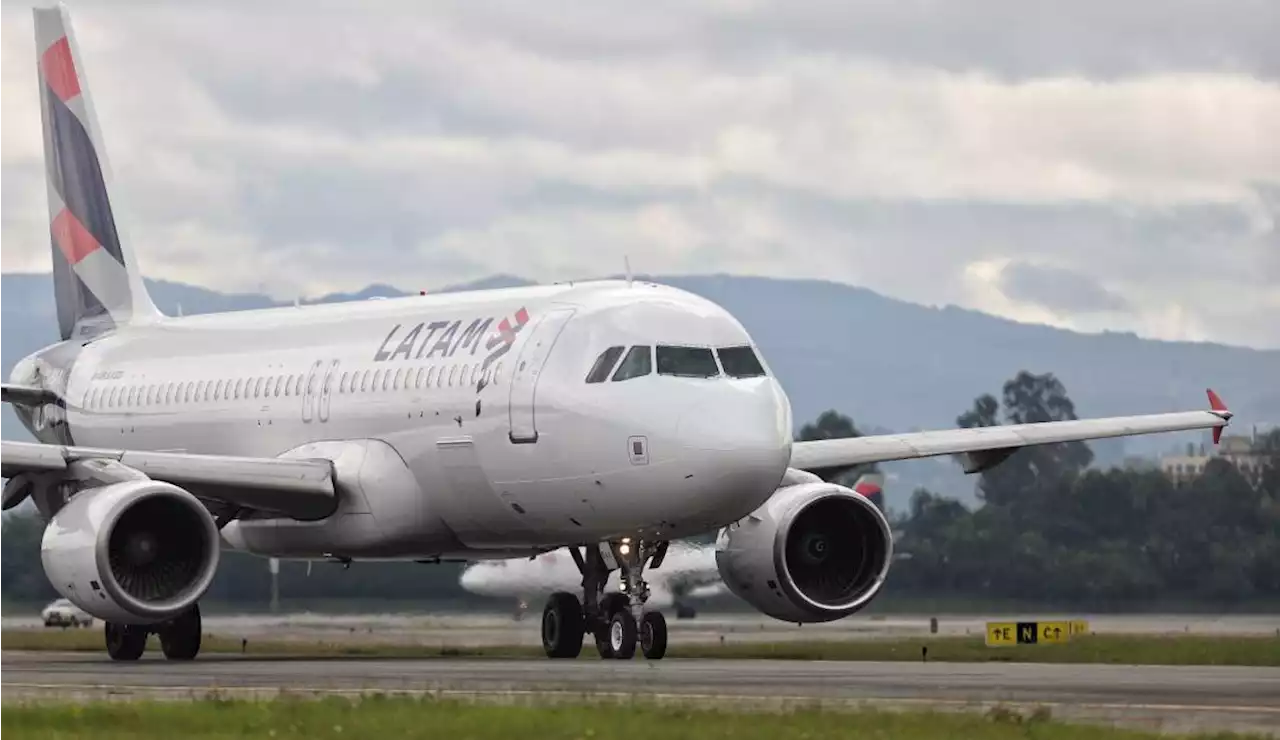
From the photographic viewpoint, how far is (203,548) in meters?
35.1

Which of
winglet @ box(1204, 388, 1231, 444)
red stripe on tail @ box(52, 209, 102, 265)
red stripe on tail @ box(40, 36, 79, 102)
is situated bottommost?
winglet @ box(1204, 388, 1231, 444)

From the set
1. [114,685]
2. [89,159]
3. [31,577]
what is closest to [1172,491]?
[31,577]

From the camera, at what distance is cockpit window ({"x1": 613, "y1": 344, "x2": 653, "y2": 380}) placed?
33875mm

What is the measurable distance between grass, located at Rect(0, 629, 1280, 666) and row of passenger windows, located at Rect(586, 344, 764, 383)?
16.7 feet

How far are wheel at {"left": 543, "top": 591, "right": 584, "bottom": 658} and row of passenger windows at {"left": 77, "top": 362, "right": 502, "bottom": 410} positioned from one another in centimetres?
322

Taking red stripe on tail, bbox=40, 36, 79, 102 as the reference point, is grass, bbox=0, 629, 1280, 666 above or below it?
below

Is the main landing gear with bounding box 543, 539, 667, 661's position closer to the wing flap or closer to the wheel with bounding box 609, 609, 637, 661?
the wheel with bounding box 609, 609, 637, 661

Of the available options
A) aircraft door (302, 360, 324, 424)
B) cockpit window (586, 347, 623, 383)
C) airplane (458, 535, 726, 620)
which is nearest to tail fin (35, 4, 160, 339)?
Answer: aircraft door (302, 360, 324, 424)

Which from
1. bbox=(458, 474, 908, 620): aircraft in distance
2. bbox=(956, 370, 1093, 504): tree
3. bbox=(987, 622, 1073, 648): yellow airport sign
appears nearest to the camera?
bbox=(987, 622, 1073, 648): yellow airport sign

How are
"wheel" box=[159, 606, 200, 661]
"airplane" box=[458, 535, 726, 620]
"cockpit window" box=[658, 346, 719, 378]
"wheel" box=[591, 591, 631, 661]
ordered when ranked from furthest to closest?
"airplane" box=[458, 535, 726, 620] → "wheel" box=[159, 606, 200, 661] → "wheel" box=[591, 591, 631, 661] → "cockpit window" box=[658, 346, 719, 378]

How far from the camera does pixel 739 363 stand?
112ft

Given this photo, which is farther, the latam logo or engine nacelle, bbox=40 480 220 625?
the latam logo

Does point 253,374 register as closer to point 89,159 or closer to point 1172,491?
Answer: point 89,159

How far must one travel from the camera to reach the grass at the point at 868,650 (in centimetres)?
3847
